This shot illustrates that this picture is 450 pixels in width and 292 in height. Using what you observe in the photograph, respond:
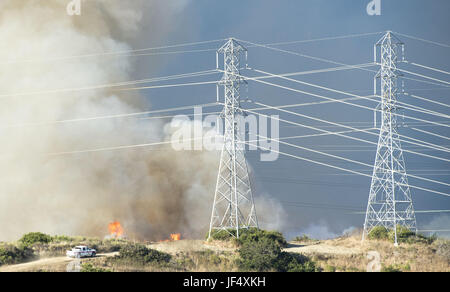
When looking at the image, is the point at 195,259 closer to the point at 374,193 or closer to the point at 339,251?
the point at 339,251

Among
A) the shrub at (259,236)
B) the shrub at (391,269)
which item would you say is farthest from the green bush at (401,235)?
the shrub at (259,236)

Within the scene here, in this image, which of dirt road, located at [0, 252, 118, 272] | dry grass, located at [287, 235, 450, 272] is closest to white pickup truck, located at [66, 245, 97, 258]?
dirt road, located at [0, 252, 118, 272]

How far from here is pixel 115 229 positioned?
71.2 metres

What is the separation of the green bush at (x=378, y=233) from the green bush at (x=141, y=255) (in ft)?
68.9

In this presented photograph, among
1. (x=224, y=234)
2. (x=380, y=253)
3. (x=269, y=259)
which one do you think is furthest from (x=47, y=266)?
(x=380, y=253)

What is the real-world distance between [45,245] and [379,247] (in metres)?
29.3

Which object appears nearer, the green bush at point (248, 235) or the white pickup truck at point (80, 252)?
the white pickup truck at point (80, 252)

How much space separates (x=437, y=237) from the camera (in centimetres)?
6106

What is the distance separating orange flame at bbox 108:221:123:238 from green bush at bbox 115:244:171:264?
2032cm

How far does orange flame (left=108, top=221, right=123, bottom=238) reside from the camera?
69.6 metres

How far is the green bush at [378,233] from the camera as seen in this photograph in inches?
2318

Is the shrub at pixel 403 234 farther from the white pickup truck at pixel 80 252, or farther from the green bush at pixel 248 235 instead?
the white pickup truck at pixel 80 252
